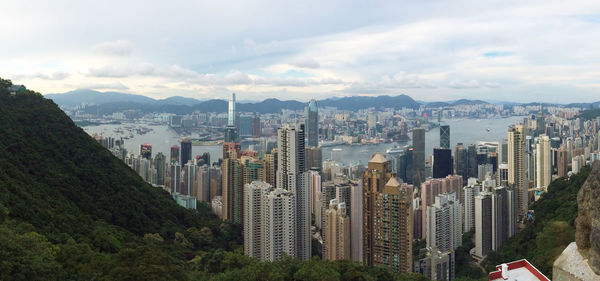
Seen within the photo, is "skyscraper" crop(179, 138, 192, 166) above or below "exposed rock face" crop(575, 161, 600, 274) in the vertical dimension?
below

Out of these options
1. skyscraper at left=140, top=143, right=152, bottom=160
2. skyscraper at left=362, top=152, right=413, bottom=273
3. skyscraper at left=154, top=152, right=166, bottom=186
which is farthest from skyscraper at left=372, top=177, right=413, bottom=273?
skyscraper at left=140, top=143, right=152, bottom=160

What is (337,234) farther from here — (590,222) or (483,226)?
(590,222)

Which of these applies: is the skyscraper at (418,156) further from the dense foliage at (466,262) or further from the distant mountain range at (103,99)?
the distant mountain range at (103,99)

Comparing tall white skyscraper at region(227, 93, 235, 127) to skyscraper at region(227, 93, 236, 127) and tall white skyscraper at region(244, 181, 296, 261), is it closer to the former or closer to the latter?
skyscraper at region(227, 93, 236, 127)

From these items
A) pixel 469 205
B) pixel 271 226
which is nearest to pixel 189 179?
pixel 271 226

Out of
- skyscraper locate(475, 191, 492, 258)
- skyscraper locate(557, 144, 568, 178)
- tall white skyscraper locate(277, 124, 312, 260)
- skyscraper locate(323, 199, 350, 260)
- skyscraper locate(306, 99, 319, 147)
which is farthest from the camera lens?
skyscraper locate(306, 99, 319, 147)

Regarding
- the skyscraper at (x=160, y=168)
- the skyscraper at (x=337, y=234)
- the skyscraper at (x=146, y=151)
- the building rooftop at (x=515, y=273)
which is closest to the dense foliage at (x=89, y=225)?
the skyscraper at (x=337, y=234)

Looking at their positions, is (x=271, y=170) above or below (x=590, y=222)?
below
